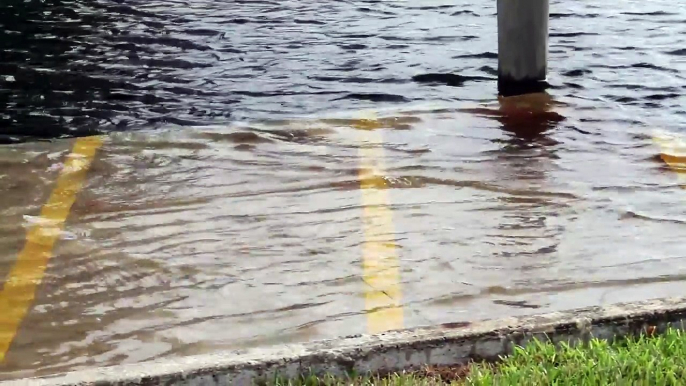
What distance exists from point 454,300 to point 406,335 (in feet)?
2.84

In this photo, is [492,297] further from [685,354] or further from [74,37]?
[74,37]

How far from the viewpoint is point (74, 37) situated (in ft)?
33.7

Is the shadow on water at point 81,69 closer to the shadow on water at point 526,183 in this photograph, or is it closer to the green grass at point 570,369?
the shadow on water at point 526,183

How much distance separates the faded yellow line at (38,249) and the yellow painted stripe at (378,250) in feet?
5.83

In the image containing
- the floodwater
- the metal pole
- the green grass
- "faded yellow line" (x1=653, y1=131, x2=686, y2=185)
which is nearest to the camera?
the green grass

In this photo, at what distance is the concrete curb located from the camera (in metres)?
3.16

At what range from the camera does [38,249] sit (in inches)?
189

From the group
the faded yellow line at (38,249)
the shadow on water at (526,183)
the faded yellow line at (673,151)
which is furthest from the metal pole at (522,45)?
the faded yellow line at (38,249)

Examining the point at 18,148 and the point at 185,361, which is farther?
the point at 18,148

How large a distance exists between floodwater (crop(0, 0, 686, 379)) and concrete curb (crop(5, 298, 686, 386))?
58 centimetres

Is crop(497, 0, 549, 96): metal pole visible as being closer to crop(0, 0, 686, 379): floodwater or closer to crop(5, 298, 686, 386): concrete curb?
crop(0, 0, 686, 379): floodwater

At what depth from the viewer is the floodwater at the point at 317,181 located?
4156mm

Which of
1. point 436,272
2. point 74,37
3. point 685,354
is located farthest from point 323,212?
point 74,37

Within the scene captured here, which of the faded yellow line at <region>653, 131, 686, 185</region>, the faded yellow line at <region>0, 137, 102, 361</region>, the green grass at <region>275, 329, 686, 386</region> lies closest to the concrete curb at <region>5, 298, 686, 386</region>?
the green grass at <region>275, 329, 686, 386</region>
